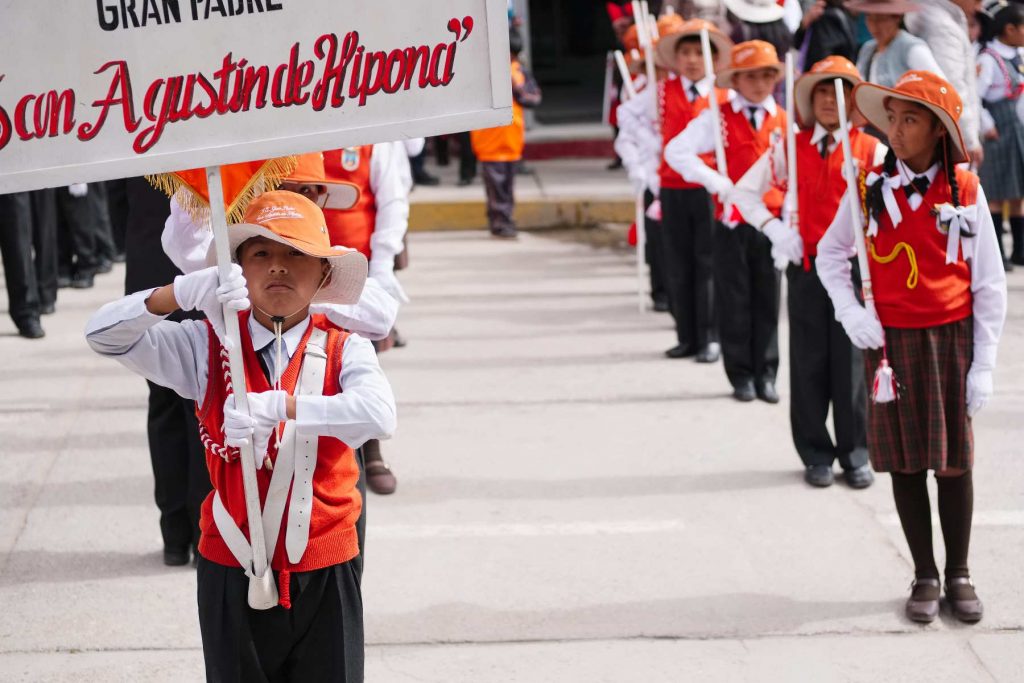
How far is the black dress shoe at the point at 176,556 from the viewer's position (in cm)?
551

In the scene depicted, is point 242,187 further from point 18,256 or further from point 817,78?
point 18,256

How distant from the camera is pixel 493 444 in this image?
23.4ft

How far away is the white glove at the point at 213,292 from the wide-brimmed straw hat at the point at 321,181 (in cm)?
154

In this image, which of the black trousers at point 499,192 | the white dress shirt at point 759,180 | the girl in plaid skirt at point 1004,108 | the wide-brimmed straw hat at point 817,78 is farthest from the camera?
the black trousers at point 499,192

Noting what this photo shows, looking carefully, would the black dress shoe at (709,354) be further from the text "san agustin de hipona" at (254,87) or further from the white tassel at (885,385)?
the text "san agustin de hipona" at (254,87)

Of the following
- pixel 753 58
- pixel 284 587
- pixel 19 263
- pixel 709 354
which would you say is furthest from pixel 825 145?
pixel 19 263

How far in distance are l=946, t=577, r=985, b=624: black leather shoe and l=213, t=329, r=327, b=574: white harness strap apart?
262cm

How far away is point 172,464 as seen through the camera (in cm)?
546

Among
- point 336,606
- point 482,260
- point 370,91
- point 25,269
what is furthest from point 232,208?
point 482,260

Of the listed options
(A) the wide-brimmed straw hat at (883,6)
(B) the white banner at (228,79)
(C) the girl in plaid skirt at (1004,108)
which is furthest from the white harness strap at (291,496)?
(C) the girl in plaid skirt at (1004,108)

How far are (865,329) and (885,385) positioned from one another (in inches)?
8.4

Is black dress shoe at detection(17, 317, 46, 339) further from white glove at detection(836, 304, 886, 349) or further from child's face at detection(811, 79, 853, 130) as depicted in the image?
white glove at detection(836, 304, 886, 349)

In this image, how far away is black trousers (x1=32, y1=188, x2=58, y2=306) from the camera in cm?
1001

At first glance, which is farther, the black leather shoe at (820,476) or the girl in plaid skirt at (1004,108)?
the girl in plaid skirt at (1004,108)
